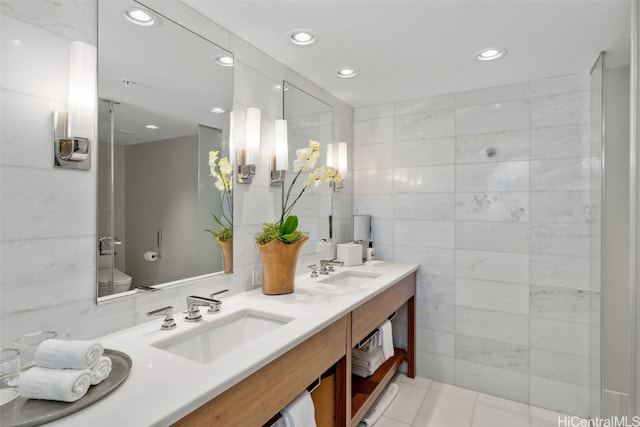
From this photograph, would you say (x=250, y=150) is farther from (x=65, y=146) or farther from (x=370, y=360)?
(x=370, y=360)

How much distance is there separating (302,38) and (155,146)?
965mm

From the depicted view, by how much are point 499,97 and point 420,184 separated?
32.4 inches

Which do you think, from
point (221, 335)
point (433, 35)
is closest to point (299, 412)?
point (221, 335)

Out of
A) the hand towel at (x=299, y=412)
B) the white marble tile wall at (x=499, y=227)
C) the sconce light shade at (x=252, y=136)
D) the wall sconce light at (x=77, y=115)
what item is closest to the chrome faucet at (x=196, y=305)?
the hand towel at (x=299, y=412)

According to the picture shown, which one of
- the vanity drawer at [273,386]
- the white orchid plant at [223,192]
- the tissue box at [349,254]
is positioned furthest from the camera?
the tissue box at [349,254]

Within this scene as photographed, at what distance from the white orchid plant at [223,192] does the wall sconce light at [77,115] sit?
0.58m

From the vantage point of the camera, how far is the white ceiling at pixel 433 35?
1.51 meters

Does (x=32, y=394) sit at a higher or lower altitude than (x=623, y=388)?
higher

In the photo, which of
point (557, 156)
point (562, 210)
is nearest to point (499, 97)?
point (557, 156)

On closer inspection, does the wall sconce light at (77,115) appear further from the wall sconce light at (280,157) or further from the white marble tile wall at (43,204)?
the wall sconce light at (280,157)

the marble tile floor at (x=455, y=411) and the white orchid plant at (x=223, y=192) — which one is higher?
the white orchid plant at (x=223, y=192)

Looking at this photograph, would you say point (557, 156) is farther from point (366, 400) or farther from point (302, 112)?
point (366, 400)

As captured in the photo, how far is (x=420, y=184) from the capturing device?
2.69m

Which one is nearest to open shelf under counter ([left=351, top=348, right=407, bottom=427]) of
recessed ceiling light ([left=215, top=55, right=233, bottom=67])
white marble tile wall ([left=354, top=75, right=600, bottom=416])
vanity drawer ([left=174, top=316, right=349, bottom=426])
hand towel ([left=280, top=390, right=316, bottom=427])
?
white marble tile wall ([left=354, top=75, right=600, bottom=416])
